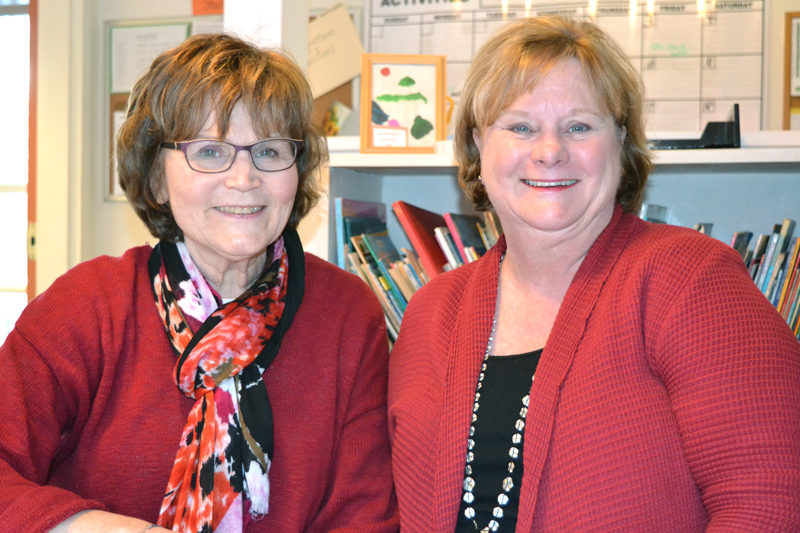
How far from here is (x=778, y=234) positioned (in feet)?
6.06

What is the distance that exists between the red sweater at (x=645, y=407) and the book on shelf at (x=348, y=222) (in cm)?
67

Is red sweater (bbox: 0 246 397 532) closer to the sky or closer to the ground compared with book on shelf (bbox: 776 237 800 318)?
closer to the ground

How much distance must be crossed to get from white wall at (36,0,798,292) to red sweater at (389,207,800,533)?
2.32m

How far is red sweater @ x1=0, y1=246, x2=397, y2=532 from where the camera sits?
133 centimetres

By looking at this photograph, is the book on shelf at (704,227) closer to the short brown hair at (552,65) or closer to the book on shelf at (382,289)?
the short brown hair at (552,65)

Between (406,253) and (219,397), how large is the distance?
73 centimetres

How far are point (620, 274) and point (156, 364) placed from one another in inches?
32.0

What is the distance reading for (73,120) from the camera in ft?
10.9

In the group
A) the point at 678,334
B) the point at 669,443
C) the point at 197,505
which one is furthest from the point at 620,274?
the point at 197,505

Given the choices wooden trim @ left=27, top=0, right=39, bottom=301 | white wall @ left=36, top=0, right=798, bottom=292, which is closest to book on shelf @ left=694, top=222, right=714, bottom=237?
white wall @ left=36, top=0, right=798, bottom=292

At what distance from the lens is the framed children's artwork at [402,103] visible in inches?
75.8

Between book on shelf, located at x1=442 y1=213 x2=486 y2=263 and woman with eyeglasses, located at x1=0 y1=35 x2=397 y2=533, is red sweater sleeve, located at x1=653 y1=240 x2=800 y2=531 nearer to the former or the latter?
woman with eyeglasses, located at x1=0 y1=35 x2=397 y2=533

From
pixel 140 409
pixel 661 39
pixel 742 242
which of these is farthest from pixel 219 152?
pixel 661 39

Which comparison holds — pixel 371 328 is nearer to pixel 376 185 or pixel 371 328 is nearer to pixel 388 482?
pixel 388 482
